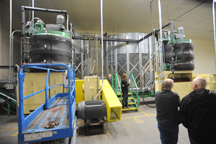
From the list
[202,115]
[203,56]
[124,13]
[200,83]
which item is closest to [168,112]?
[202,115]

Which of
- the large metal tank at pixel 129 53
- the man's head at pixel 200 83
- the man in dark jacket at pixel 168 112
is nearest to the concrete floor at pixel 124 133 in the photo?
the man in dark jacket at pixel 168 112

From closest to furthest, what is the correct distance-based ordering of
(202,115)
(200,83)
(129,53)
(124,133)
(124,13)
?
(202,115) → (200,83) → (124,133) → (129,53) → (124,13)

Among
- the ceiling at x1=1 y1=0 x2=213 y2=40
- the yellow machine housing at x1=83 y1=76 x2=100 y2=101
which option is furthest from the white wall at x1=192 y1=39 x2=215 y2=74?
the yellow machine housing at x1=83 y1=76 x2=100 y2=101

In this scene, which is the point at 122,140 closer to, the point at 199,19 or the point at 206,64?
the point at 199,19

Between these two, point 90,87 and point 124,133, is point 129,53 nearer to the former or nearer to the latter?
point 90,87

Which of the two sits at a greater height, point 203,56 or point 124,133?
point 203,56

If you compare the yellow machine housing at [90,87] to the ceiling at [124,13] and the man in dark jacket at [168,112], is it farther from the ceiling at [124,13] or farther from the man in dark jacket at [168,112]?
the ceiling at [124,13]

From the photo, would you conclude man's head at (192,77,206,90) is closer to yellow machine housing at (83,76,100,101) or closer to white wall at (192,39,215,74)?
yellow machine housing at (83,76,100,101)

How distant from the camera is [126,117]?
4.86 m

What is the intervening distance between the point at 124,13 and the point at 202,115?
8113mm

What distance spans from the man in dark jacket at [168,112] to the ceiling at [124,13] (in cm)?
660

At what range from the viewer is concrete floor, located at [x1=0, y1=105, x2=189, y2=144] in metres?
3.18

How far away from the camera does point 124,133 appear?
3.57 meters

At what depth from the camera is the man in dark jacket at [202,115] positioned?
159 centimetres
